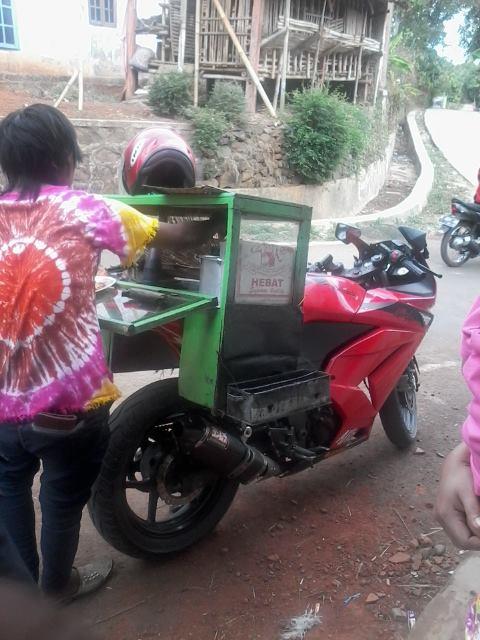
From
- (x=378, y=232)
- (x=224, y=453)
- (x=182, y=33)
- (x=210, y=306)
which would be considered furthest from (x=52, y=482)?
(x=182, y=33)

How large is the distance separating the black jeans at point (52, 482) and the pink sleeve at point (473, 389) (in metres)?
1.13

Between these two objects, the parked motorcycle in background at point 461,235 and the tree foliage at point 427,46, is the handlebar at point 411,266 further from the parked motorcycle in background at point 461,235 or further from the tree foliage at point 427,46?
the tree foliage at point 427,46

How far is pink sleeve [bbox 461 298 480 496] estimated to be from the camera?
100cm

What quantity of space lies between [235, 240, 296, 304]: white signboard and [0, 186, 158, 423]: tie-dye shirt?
44 cm

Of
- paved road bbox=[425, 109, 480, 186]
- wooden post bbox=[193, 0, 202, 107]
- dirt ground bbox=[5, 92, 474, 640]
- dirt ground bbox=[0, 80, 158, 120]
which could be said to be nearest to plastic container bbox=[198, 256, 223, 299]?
dirt ground bbox=[5, 92, 474, 640]

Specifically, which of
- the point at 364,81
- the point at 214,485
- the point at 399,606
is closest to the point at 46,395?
the point at 214,485

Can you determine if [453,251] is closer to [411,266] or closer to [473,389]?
[411,266]

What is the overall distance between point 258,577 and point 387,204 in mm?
13273

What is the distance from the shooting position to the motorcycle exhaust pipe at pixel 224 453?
2.05 metres

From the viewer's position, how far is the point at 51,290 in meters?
1.60

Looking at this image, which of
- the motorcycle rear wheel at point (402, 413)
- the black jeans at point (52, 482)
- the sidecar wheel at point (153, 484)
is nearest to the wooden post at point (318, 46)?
the motorcycle rear wheel at point (402, 413)

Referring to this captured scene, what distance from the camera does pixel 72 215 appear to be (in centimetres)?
160

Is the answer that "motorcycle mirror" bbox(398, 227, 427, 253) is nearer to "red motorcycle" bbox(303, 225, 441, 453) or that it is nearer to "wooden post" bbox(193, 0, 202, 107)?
"red motorcycle" bbox(303, 225, 441, 453)

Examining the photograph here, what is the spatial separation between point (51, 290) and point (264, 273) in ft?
2.60
